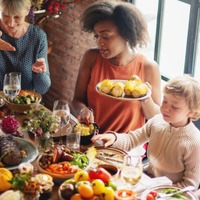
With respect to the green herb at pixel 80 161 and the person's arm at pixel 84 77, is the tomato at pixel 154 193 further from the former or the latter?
the person's arm at pixel 84 77

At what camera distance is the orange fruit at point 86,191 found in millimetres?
1836

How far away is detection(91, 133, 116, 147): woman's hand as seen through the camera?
241 cm

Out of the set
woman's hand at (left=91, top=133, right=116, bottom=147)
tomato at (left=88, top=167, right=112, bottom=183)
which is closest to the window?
woman's hand at (left=91, top=133, right=116, bottom=147)

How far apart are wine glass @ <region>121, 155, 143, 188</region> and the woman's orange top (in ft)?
3.12

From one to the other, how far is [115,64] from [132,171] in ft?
3.80

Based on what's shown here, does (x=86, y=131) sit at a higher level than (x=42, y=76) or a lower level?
lower

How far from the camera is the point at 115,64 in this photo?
120 inches

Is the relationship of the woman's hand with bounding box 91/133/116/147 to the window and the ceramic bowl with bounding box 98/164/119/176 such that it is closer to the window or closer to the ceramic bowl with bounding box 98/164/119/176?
the ceramic bowl with bounding box 98/164/119/176

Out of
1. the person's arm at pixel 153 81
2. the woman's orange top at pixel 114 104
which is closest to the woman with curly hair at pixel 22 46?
the woman's orange top at pixel 114 104

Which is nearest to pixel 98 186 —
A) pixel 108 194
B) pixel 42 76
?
pixel 108 194

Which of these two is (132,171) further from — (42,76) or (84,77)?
(42,76)

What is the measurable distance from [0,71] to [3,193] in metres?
1.50

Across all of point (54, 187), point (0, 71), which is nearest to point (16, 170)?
point (54, 187)

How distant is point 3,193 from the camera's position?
189cm
